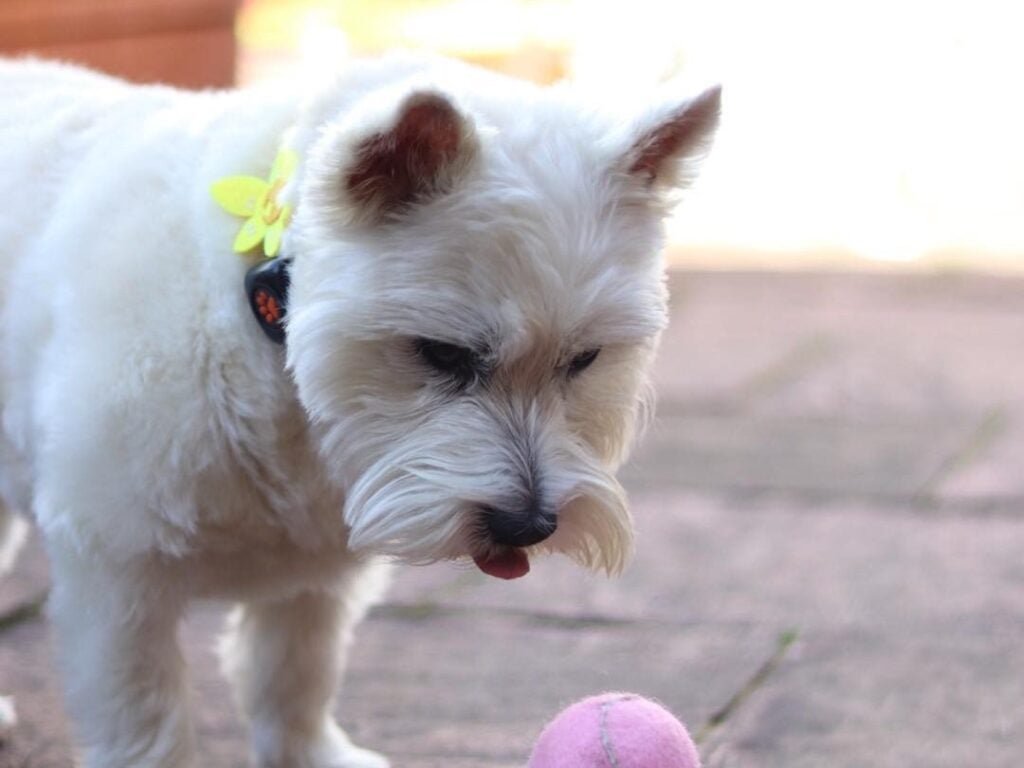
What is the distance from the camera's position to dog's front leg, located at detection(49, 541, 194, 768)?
234cm

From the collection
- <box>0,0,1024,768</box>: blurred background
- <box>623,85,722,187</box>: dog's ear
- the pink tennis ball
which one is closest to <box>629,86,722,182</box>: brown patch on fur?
<box>623,85,722,187</box>: dog's ear

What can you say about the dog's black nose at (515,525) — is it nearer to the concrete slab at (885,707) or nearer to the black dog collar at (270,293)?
the black dog collar at (270,293)

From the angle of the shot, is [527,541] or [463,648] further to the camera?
[463,648]

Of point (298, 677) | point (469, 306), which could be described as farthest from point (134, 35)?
point (469, 306)

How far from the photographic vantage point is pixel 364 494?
2145 millimetres

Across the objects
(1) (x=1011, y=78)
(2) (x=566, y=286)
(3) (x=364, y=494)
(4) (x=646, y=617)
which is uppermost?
(2) (x=566, y=286)

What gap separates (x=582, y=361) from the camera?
2188mm

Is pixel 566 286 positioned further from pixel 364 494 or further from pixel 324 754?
pixel 324 754

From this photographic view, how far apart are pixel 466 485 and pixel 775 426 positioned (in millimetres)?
3423

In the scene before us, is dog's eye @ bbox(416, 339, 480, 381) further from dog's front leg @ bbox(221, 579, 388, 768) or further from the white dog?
dog's front leg @ bbox(221, 579, 388, 768)

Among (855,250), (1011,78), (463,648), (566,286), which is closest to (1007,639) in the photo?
(463,648)

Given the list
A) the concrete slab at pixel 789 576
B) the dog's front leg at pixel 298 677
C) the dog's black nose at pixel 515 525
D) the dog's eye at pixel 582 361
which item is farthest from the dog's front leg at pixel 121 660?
the concrete slab at pixel 789 576

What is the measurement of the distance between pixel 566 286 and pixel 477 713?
4.26 feet

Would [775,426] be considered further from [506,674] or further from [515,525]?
[515,525]
